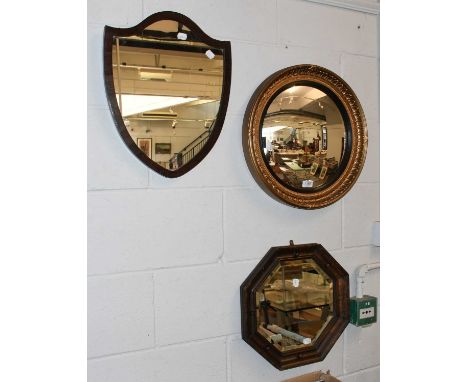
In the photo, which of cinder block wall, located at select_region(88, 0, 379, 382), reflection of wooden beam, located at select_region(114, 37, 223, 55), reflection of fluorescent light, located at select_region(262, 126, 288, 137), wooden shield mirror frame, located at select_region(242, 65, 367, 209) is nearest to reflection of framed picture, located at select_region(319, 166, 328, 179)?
wooden shield mirror frame, located at select_region(242, 65, 367, 209)

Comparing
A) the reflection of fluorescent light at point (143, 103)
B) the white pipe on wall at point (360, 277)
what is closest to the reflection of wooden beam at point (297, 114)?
the reflection of fluorescent light at point (143, 103)

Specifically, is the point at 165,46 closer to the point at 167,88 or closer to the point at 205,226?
the point at 167,88

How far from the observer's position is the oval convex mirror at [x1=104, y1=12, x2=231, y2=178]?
4.62ft

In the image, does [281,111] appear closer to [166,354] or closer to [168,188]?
[168,188]

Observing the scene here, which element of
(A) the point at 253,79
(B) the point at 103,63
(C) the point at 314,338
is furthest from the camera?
(C) the point at 314,338

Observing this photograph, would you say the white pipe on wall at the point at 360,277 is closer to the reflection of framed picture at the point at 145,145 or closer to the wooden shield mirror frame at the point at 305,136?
the wooden shield mirror frame at the point at 305,136

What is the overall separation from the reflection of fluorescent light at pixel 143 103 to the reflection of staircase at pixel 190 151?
13 cm

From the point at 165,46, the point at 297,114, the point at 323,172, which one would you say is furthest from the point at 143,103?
the point at 323,172

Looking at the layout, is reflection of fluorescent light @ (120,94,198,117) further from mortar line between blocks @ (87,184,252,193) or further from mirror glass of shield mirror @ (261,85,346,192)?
mirror glass of shield mirror @ (261,85,346,192)

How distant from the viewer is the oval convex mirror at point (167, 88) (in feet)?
4.62

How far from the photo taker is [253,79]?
1.65 m
